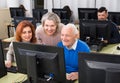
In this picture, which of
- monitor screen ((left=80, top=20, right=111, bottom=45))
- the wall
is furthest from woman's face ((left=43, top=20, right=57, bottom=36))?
the wall

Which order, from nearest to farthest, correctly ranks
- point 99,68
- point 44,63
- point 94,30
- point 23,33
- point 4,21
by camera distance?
1. point 99,68
2. point 44,63
3. point 23,33
4. point 94,30
5. point 4,21

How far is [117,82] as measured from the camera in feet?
4.68

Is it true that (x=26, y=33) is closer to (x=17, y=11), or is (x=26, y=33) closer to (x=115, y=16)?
(x=115, y=16)

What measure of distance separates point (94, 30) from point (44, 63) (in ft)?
5.25

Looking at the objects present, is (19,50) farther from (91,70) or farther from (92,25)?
(92,25)

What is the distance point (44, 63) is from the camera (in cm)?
181

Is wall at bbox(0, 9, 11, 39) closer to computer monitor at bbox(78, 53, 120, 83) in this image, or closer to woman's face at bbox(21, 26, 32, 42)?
woman's face at bbox(21, 26, 32, 42)

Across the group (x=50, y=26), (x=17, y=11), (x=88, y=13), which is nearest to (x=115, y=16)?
(x=88, y=13)

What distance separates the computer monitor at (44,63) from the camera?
1771mm

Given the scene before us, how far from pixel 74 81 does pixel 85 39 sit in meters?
1.39

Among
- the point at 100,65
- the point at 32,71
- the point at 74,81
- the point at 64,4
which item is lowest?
the point at 74,81

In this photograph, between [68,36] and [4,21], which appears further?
[4,21]

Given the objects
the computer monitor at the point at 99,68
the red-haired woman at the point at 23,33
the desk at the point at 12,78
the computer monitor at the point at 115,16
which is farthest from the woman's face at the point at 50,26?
the computer monitor at the point at 115,16

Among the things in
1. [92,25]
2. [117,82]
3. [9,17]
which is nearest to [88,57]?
[117,82]
